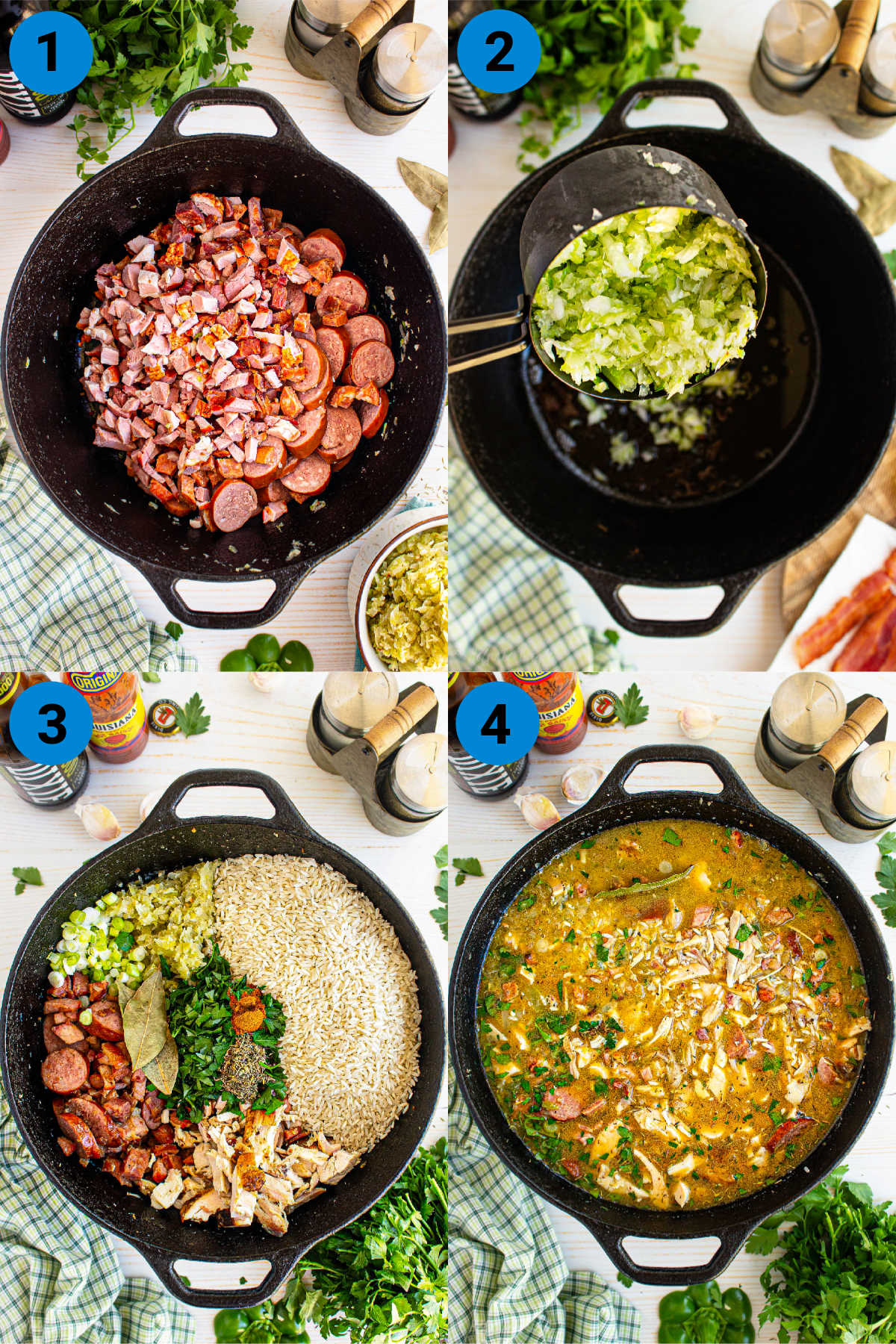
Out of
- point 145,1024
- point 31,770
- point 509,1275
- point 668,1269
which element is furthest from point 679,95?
point 509,1275

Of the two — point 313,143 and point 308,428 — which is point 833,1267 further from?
point 313,143

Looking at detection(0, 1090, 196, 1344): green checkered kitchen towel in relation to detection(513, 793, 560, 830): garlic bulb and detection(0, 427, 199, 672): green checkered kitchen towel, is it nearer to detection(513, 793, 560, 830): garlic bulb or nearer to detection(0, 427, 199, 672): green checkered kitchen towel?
detection(0, 427, 199, 672): green checkered kitchen towel

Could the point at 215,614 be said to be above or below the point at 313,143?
below

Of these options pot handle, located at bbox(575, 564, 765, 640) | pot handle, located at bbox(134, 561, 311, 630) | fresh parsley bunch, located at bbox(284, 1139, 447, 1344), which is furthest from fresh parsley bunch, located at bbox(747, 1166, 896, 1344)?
pot handle, located at bbox(134, 561, 311, 630)

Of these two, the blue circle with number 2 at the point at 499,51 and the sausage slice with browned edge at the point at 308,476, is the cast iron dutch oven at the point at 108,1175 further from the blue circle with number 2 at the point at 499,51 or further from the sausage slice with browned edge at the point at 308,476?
the blue circle with number 2 at the point at 499,51

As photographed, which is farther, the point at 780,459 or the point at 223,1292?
the point at 780,459

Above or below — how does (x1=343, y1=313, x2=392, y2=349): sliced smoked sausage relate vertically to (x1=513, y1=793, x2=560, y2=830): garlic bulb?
above
